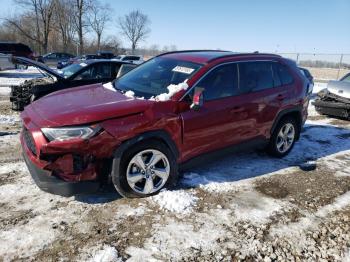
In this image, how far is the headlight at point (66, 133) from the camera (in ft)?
10.9

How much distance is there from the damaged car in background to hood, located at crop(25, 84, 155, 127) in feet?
23.0

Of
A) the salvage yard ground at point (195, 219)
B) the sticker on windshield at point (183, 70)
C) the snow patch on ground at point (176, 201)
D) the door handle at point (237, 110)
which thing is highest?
the sticker on windshield at point (183, 70)

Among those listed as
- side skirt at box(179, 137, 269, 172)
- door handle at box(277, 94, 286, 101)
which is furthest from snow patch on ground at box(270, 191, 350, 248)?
door handle at box(277, 94, 286, 101)

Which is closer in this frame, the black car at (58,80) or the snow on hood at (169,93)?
the snow on hood at (169,93)

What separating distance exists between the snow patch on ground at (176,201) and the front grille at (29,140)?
149 centimetres

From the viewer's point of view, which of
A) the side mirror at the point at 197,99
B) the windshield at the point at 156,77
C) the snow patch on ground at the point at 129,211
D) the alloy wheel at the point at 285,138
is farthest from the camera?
the alloy wheel at the point at 285,138

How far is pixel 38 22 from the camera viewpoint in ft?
153

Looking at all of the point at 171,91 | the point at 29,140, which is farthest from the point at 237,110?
the point at 29,140

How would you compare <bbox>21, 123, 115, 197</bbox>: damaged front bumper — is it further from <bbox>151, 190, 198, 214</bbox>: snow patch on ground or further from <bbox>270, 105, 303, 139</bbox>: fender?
<bbox>270, 105, 303, 139</bbox>: fender

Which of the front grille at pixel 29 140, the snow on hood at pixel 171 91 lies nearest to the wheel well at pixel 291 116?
the snow on hood at pixel 171 91

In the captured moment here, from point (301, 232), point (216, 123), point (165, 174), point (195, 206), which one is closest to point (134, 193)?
point (165, 174)

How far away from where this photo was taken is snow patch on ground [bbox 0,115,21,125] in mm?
7310

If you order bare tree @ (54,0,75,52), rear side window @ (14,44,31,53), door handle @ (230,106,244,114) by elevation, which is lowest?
door handle @ (230,106,244,114)

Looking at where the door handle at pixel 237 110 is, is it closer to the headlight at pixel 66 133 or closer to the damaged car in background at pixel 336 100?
the headlight at pixel 66 133
